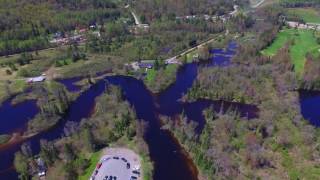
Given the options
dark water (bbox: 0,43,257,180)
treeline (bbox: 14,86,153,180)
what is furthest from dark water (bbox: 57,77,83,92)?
treeline (bbox: 14,86,153,180)

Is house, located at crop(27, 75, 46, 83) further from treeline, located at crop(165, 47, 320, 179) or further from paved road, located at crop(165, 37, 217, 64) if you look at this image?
treeline, located at crop(165, 47, 320, 179)

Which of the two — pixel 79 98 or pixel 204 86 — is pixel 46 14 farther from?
pixel 204 86

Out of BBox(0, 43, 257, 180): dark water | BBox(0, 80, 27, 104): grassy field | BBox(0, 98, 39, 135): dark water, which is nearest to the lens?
BBox(0, 43, 257, 180): dark water

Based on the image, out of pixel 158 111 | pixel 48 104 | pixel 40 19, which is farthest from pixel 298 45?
pixel 40 19

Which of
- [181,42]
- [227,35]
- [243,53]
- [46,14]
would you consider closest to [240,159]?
[243,53]

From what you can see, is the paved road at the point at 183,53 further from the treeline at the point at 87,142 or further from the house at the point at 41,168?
the house at the point at 41,168

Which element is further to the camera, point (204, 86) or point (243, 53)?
point (243, 53)

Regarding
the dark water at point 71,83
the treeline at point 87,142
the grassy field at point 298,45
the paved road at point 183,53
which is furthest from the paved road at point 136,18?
the treeline at point 87,142
